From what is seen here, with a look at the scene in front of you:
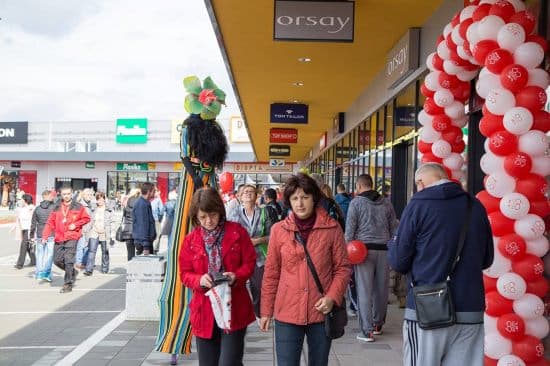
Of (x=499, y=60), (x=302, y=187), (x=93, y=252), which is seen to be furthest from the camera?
(x=93, y=252)

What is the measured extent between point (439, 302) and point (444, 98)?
2843 mm

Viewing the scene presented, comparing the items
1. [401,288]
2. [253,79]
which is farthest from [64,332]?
[253,79]

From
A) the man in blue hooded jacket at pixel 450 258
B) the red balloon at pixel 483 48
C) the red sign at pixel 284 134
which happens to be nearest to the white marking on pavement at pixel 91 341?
the man in blue hooded jacket at pixel 450 258

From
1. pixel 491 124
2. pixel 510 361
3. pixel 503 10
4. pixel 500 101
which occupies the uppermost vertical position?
pixel 503 10

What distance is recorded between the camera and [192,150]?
6012 mm

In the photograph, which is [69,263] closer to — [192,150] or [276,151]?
[192,150]

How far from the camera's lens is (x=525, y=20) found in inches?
186

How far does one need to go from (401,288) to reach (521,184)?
16.7 feet

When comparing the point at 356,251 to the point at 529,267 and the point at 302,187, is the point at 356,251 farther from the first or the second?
the point at 302,187

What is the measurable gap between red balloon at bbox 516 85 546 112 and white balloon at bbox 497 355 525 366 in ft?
5.62

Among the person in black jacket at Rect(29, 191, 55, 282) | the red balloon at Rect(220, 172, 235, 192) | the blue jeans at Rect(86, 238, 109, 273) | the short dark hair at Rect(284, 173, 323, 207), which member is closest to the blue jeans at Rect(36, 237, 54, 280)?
the person in black jacket at Rect(29, 191, 55, 282)

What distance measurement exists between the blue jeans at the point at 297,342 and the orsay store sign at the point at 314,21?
4.12 meters

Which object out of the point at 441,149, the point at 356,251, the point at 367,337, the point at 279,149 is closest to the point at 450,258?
the point at 441,149

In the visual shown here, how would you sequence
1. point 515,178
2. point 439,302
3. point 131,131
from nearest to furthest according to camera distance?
point 439,302 → point 515,178 → point 131,131
